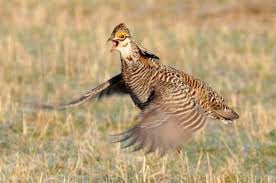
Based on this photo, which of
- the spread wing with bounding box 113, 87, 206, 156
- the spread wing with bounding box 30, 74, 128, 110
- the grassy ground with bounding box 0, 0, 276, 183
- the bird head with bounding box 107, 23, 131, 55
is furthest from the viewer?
the grassy ground with bounding box 0, 0, 276, 183

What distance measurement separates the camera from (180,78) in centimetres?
730

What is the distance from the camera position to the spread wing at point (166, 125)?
20.5 ft

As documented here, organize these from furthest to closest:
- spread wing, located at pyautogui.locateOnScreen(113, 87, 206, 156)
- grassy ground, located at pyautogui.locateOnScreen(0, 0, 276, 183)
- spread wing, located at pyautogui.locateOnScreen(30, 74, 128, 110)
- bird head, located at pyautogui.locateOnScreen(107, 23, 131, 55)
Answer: grassy ground, located at pyautogui.locateOnScreen(0, 0, 276, 183), spread wing, located at pyautogui.locateOnScreen(30, 74, 128, 110), bird head, located at pyautogui.locateOnScreen(107, 23, 131, 55), spread wing, located at pyautogui.locateOnScreen(113, 87, 206, 156)

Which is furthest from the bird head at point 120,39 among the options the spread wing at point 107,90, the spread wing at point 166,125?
the spread wing at point 166,125

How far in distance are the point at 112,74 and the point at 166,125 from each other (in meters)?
6.64

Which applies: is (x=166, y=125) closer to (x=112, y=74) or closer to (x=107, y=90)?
(x=107, y=90)

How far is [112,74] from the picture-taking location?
1312 centimetres

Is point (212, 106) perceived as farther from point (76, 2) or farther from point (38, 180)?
point (76, 2)

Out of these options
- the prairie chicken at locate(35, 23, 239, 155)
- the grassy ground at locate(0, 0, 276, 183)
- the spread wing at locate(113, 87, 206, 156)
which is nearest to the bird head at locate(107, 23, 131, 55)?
the prairie chicken at locate(35, 23, 239, 155)

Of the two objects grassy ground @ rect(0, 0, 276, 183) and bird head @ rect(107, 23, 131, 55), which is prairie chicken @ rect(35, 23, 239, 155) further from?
grassy ground @ rect(0, 0, 276, 183)

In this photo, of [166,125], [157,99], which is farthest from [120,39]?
[166,125]

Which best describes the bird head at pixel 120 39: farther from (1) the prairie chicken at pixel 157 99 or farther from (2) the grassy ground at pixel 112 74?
(2) the grassy ground at pixel 112 74

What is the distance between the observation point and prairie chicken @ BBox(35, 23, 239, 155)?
6340mm

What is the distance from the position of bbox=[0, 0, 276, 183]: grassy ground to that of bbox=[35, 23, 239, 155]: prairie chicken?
0.61 metres
